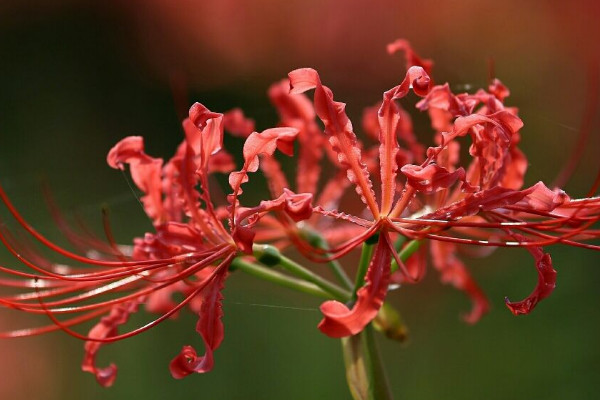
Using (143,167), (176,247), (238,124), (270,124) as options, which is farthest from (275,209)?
(270,124)

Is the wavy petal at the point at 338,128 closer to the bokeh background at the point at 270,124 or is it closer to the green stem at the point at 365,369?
the green stem at the point at 365,369

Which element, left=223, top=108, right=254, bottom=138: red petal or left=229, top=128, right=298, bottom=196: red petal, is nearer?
left=229, top=128, right=298, bottom=196: red petal

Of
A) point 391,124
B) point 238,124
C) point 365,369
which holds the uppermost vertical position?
point 238,124

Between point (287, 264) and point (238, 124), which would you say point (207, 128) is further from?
point (238, 124)

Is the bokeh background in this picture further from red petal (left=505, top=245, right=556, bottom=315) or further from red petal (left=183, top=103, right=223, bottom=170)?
red petal (left=505, top=245, right=556, bottom=315)

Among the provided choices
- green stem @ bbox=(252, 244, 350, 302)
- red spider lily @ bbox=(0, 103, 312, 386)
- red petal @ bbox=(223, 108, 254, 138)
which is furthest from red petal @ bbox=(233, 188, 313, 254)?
red petal @ bbox=(223, 108, 254, 138)

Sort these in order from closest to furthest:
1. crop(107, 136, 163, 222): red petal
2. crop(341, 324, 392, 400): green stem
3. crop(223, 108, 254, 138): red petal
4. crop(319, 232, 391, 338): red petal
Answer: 1. crop(319, 232, 391, 338): red petal
2. crop(341, 324, 392, 400): green stem
3. crop(107, 136, 163, 222): red petal
4. crop(223, 108, 254, 138): red petal
